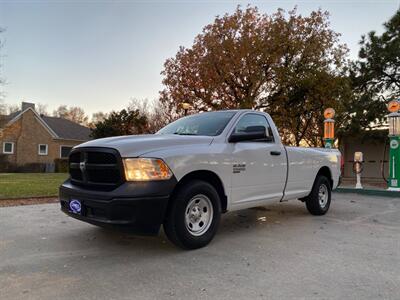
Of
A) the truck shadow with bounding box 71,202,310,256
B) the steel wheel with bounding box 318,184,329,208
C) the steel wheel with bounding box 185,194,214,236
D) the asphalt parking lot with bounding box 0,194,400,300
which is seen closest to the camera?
the asphalt parking lot with bounding box 0,194,400,300

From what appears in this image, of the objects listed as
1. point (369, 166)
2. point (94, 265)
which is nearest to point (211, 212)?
point (94, 265)

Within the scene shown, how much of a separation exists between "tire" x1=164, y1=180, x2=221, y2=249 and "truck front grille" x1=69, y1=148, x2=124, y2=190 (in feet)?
2.49

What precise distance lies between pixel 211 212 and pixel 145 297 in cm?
184

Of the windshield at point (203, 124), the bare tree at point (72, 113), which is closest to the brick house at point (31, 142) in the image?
the windshield at point (203, 124)

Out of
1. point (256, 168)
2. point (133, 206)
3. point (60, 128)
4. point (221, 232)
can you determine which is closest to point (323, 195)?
point (256, 168)

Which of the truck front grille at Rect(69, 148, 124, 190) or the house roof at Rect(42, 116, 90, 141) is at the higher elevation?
the house roof at Rect(42, 116, 90, 141)

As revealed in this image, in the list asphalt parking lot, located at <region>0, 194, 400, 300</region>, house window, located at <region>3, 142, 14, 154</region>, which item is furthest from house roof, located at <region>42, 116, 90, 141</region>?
asphalt parking lot, located at <region>0, 194, 400, 300</region>

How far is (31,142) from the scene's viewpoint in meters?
35.0

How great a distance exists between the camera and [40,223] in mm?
6332

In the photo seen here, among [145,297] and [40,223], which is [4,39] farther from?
[145,297]

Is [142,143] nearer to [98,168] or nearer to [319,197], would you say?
[98,168]

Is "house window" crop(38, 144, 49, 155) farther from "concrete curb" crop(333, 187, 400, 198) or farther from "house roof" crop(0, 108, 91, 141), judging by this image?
"concrete curb" crop(333, 187, 400, 198)

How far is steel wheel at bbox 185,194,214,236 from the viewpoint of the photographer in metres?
4.58

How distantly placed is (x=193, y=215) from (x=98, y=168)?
1344mm
